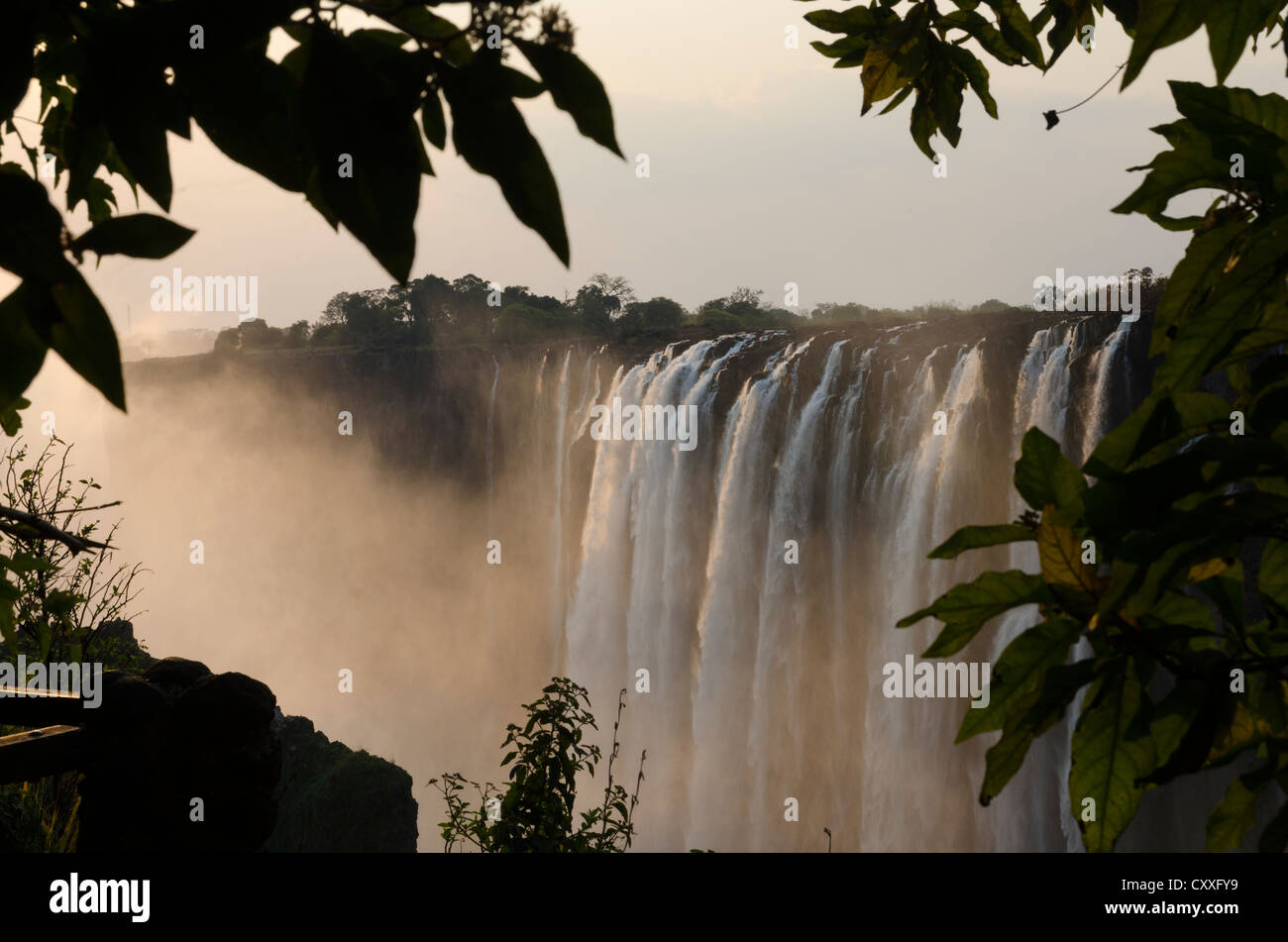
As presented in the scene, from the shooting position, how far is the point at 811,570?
1897 centimetres

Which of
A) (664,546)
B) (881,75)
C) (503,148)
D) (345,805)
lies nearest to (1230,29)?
(503,148)

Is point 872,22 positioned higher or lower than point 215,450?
lower

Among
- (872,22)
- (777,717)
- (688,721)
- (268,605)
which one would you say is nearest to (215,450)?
(268,605)

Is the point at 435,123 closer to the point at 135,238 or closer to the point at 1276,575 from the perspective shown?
the point at 135,238

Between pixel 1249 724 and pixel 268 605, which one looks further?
pixel 268 605

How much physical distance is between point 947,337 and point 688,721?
9.60m

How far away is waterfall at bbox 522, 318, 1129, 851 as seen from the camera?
16094mm

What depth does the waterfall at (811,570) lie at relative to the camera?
1609 centimetres

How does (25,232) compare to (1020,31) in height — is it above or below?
below

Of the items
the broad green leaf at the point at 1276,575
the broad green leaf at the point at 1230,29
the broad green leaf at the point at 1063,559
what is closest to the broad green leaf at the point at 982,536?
the broad green leaf at the point at 1063,559

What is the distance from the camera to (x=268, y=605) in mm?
37125

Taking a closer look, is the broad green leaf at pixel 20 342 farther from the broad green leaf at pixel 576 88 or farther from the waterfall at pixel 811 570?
the waterfall at pixel 811 570

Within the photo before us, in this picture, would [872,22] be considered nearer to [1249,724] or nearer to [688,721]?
[1249,724]

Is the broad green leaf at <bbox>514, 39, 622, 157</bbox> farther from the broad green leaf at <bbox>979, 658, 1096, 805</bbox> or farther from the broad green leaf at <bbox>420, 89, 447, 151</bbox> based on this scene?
the broad green leaf at <bbox>979, 658, 1096, 805</bbox>
